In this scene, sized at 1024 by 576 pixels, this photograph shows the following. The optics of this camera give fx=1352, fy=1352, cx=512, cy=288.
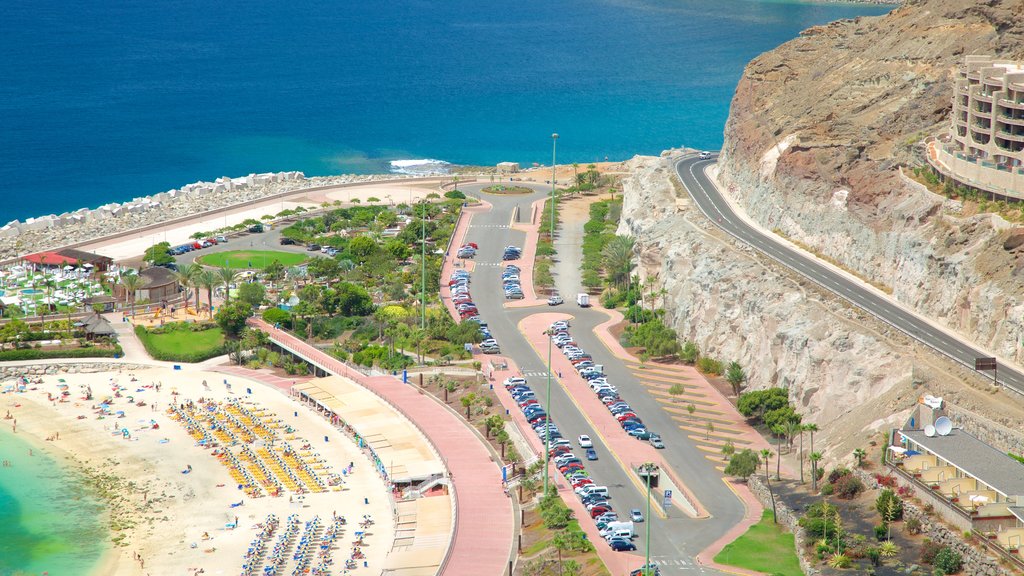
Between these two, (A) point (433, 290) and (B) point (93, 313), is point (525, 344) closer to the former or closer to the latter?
(A) point (433, 290)

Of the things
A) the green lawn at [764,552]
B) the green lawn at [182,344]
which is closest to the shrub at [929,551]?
the green lawn at [764,552]

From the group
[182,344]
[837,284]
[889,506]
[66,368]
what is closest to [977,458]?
[889,506]

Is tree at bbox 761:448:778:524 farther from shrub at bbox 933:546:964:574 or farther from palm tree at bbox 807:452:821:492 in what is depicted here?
shrub at bbox 933:546:964:574

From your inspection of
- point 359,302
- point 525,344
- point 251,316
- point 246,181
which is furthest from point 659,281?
point 246,181

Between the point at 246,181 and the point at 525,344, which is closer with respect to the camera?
the point at 525,344

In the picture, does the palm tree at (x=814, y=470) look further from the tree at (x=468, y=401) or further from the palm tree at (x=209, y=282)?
the palm tree at (x=209, y=282)

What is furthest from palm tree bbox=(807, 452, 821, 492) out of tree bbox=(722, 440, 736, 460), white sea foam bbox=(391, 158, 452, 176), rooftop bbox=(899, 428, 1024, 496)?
white sea foam bbox=(391, 158, 452, 176)
